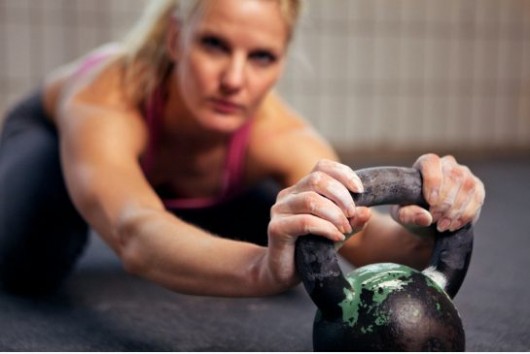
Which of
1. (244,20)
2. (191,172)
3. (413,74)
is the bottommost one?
(413,74)

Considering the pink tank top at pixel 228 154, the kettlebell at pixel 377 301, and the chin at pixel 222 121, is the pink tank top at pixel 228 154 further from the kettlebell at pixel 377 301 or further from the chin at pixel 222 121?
the kettlebell at pixel 377 301

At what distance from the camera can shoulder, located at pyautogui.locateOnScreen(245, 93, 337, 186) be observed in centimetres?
152

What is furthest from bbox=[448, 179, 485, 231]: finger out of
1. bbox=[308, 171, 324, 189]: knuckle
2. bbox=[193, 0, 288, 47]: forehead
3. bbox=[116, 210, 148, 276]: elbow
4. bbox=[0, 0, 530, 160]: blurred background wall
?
bbox=[0, 0, 530, 160]: blurred background wall

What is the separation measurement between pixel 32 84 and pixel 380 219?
8.69ft

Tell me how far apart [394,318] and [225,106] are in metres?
0.60

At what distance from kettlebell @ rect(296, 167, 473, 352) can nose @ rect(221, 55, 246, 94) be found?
44cm

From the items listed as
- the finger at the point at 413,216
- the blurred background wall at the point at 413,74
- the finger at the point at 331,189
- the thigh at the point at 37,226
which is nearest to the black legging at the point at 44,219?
the thigh at the point at 37,226

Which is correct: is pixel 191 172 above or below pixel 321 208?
below

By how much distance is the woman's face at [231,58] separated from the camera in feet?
4.59

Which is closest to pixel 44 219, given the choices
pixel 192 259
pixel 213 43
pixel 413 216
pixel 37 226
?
pixel 37 226

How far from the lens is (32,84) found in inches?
144

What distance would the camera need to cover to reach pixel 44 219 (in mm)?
1659

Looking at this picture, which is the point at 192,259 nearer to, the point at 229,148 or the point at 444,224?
the point at 444,224

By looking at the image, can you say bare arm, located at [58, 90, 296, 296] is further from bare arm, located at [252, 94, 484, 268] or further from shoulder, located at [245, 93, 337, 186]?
shoulder, located at [245, 93, 337, 186]
